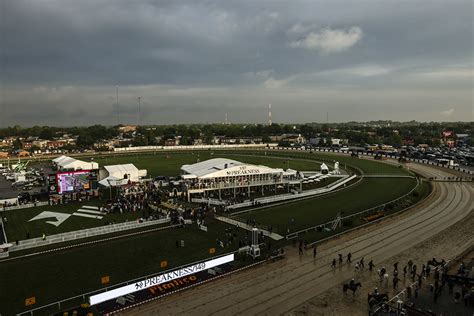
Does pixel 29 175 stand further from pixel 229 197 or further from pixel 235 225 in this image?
pixel 235 225

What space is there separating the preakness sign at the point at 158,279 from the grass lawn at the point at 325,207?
1014 cm

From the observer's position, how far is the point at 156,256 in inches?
1084

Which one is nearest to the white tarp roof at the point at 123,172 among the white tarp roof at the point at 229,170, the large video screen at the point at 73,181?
the large video screen at the point at 73,181

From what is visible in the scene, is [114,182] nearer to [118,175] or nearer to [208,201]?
[118,175]

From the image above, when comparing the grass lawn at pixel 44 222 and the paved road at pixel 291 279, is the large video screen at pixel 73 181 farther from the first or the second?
the paved road at pixel 291 279

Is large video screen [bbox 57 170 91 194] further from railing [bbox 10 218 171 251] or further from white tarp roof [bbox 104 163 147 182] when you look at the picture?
railing [bbox 10 218 171 251]

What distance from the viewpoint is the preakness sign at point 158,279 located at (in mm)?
20184

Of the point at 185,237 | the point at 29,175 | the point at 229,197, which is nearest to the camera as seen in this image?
the point at 185,237

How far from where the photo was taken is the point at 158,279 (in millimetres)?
22344

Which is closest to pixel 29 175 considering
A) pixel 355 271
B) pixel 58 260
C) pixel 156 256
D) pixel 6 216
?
pixel 6 216

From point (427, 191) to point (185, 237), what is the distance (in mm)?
41358

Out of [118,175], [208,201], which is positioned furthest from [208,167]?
[118,175]

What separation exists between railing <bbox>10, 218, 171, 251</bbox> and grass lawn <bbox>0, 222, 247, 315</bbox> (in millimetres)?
2392

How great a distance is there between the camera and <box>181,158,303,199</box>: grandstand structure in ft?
162
